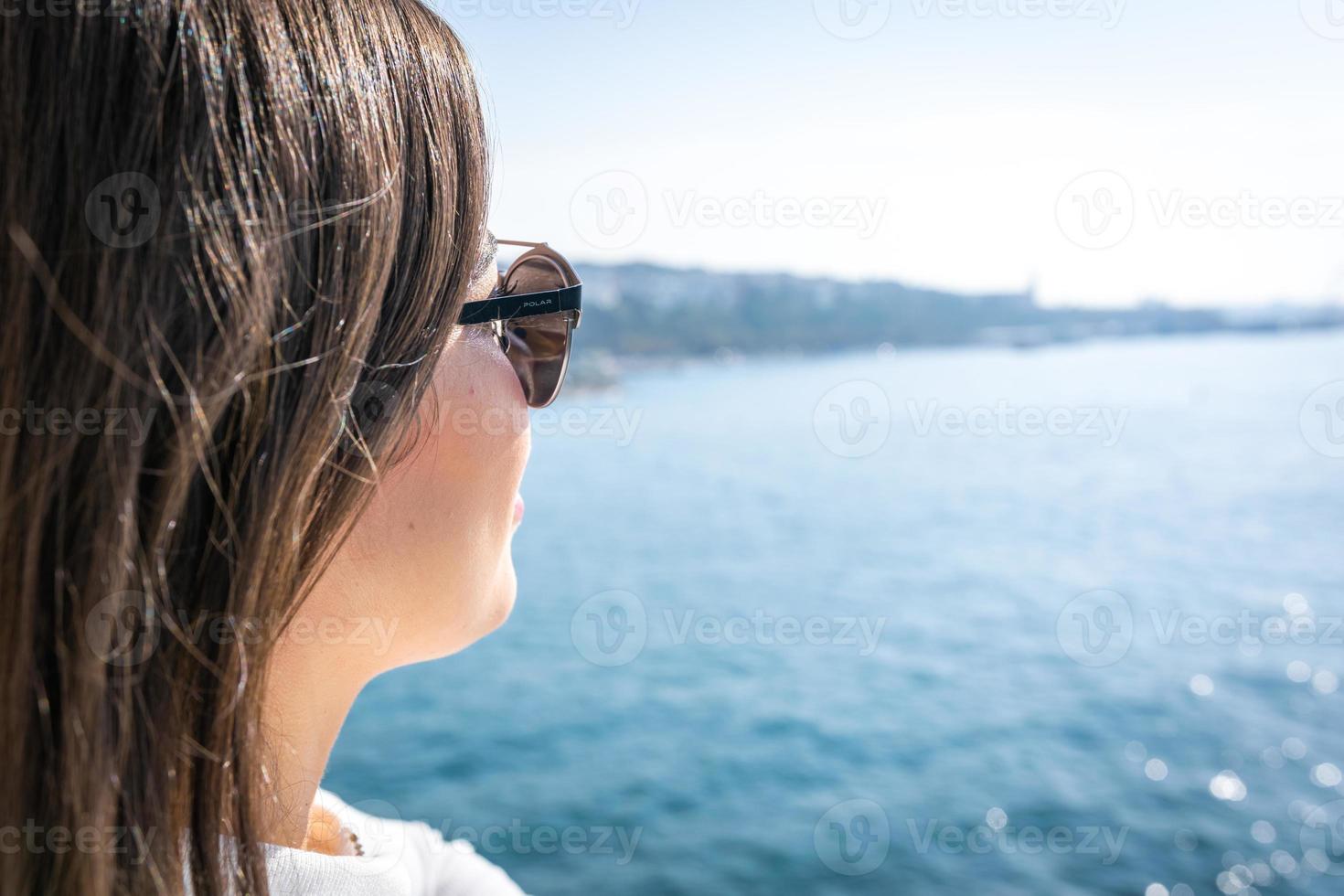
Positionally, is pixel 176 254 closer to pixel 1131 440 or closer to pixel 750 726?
pixel 750 726

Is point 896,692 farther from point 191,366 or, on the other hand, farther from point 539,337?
point 191,366

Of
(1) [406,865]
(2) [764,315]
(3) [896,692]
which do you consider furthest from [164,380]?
(2) [764,315]

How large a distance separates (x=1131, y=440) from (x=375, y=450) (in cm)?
4191

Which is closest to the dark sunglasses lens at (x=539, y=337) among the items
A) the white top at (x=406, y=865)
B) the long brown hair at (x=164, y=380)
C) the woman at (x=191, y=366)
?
the woman at (x=191, y=366)

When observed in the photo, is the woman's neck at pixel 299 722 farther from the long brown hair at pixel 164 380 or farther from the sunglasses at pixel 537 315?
the sunglasses at pixel 537 315

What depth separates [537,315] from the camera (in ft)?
3.99

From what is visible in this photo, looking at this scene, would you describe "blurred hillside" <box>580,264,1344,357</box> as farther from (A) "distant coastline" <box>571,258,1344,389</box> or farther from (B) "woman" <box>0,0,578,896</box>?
(B) "woman" <box>0,0,578,896</box>

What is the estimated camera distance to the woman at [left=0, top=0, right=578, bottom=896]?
2.11 feet

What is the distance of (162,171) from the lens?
672 mm

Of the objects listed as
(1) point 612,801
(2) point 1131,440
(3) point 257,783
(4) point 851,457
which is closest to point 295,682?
(3) point 257,783

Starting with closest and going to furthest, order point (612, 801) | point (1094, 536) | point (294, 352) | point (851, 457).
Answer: point (294, 352), point (612, 801), point (1094, 536), point (851, 457)

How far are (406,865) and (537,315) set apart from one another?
80 cm

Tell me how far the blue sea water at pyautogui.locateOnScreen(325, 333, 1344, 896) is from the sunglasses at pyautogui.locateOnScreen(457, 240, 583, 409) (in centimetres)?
153

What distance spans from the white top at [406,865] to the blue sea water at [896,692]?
5.07ft
